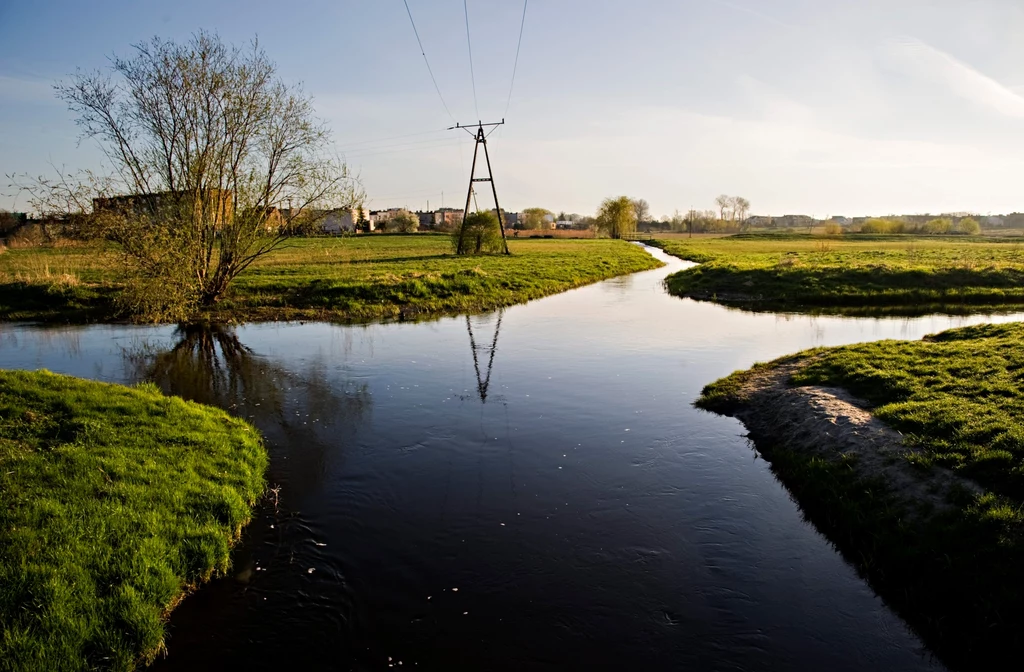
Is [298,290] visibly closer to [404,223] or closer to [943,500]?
[943,500]

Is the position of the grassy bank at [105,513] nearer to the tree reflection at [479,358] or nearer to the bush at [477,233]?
the tree reflection at [479,358]

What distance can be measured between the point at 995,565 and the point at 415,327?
18812mm

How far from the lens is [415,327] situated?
74.4ft

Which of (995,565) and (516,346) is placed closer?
(995,565)

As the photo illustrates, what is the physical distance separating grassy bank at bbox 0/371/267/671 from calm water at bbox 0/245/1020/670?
0.40 m

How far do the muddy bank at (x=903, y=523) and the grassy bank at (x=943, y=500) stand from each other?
13mm

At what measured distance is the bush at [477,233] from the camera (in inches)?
1984

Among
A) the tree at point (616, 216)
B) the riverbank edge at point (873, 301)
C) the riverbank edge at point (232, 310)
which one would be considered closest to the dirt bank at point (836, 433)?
the riverbank edge at point (232, 310)

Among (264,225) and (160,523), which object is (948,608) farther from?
(264,225)

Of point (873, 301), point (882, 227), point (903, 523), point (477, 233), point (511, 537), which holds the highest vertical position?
point (882, 227)

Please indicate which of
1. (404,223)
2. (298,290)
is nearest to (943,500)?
(298,290)

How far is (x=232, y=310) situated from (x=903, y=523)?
23.8 m

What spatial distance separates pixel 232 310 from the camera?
2461 centimetres

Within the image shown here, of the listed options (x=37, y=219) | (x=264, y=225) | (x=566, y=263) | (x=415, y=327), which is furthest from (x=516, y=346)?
(x=566, y=263)
